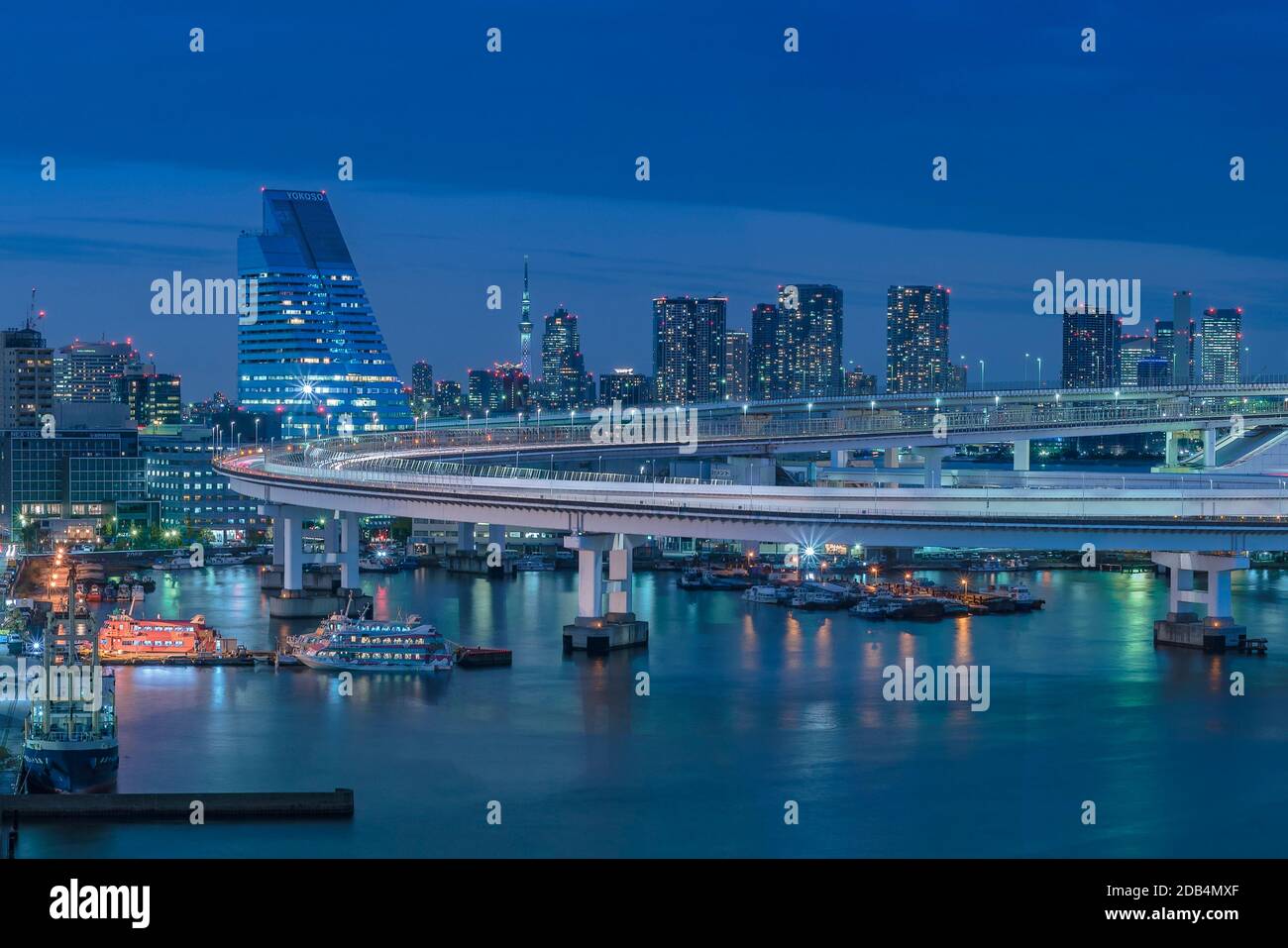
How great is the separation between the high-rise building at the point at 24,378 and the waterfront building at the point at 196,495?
1011cm

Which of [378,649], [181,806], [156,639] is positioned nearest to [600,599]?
[378,649]

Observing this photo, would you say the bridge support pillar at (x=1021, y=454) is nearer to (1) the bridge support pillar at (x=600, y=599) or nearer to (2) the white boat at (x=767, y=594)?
(2) the white boat at (x=767, y=594)

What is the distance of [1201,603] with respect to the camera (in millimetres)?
29594

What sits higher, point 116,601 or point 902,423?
point 902,423

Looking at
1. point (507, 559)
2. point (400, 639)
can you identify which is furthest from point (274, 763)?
point (507, 559)

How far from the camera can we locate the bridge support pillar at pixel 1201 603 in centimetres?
2828

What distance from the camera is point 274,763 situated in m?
20.9

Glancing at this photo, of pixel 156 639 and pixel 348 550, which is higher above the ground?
pixel 348 550

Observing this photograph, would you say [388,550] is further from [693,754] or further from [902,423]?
[693,754]

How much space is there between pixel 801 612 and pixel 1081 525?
32.4ft

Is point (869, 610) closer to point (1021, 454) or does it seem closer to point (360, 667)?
point (360, 667)

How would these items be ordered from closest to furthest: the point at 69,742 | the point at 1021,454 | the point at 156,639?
the point at 69,742 → the point at 156,639 → the point at 1021,454

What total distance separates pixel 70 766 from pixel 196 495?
3851cm

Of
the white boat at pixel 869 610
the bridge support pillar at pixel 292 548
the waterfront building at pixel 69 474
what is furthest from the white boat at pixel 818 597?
the waterfront building at pixel 69 474
